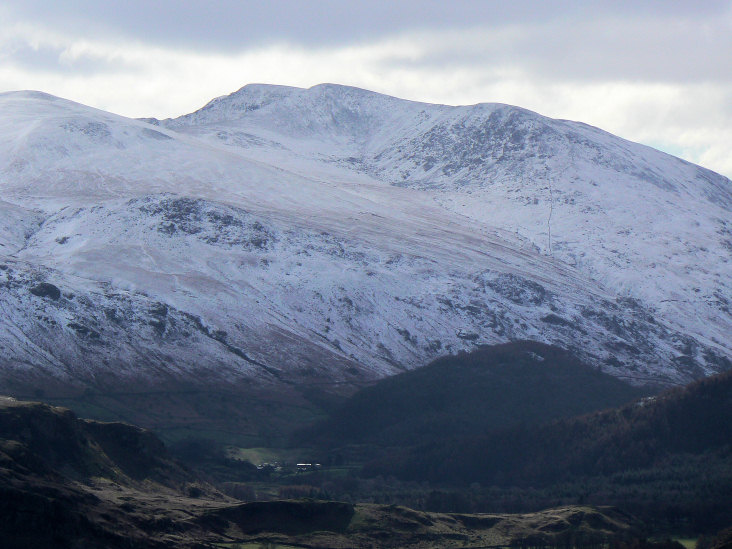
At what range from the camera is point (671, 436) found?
6535 inches

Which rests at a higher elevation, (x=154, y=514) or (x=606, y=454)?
(x=606, y=454)

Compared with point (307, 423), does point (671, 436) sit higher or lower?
higher

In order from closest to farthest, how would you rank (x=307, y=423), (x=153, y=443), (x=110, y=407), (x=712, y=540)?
(x=712, y=540) < (x=153, y=443) < (x=110, y=407) < (x=307, y=423)

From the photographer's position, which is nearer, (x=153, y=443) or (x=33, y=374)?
(x=153, y=443)

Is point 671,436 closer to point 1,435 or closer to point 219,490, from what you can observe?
point 219,490

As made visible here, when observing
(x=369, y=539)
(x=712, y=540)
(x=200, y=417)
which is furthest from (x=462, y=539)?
(x=200, y=417)

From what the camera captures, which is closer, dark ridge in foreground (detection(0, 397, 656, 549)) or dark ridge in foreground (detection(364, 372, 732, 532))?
dark ridge in foreground (detection(0, 397, 656, 549))

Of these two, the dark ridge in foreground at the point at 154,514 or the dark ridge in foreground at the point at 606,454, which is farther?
the dark ridge in foreground at the point at 606,454

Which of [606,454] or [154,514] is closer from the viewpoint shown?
[154,514]

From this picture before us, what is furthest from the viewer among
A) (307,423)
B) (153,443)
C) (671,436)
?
(307,423)

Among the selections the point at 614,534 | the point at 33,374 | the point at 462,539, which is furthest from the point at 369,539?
the point at 33,374

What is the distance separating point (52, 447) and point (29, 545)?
24275mm

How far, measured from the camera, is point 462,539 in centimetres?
11475

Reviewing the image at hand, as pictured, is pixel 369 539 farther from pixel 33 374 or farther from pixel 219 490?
pixel 33 374
